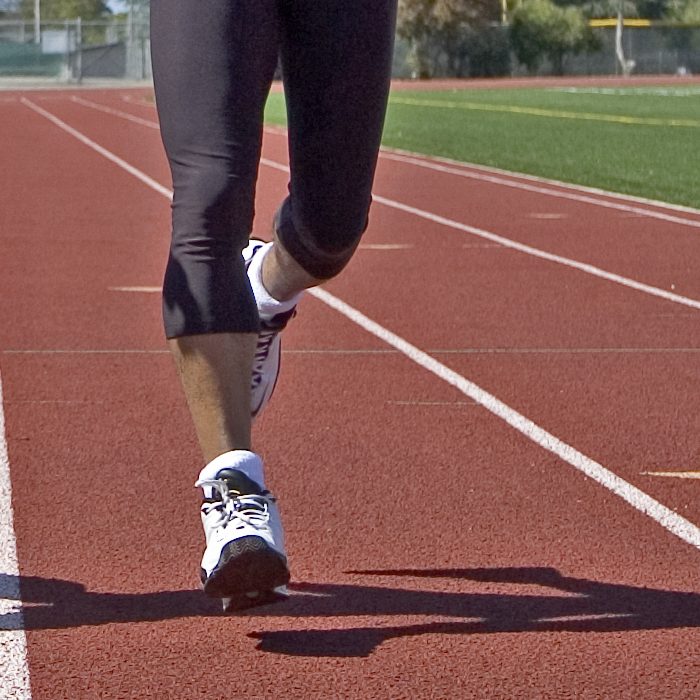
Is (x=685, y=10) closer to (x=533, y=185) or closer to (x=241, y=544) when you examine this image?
(x=533, y=185)

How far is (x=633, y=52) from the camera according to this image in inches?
3155

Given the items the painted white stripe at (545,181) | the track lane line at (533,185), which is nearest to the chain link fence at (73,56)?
the painted white stripe at (545,181)

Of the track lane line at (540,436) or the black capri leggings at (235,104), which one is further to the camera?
the track lane line at (540,436)

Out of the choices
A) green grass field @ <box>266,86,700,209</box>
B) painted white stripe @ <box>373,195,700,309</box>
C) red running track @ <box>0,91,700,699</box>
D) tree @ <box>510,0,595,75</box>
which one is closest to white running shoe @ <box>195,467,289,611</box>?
red running track @ <box>0,91,700,699</box>

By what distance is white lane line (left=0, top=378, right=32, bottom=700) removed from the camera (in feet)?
9.41

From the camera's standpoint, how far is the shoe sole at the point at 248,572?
2.97 metres

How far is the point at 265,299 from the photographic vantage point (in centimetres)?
376

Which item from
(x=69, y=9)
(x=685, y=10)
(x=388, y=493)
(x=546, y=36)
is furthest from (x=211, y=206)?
(x=69, y=9)

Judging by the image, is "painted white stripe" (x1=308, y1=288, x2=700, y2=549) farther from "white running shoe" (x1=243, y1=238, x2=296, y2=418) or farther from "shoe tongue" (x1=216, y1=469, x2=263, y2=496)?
"shoe tongue" (x1=216, y1=469, x2=263, y2=496)

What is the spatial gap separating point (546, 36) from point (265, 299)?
75.7 metres

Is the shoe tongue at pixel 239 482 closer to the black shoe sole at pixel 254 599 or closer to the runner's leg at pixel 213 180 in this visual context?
the runner's leg at pixel 213 180

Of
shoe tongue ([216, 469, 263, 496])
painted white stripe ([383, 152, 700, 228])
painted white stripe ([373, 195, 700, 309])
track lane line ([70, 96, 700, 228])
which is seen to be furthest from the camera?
track lane line ([70, 96, 700, 228])

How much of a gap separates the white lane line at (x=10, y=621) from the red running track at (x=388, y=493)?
0.02 meters

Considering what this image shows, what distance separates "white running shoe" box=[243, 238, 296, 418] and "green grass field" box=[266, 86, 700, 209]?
10.6m
